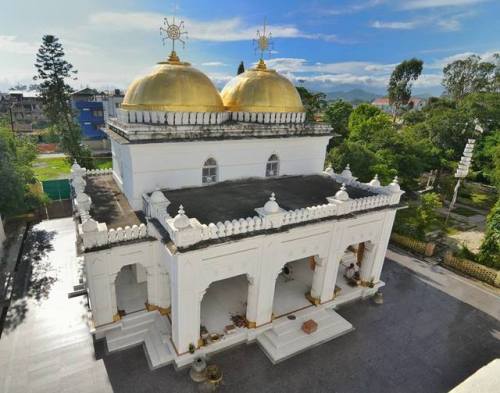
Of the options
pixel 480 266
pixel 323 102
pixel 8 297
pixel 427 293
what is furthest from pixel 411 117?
pixel 8 297

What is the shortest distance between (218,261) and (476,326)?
12.9 meters

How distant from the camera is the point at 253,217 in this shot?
10.9 m

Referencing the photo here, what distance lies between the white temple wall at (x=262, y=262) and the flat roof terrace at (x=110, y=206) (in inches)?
160

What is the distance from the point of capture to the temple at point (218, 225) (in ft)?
35.8

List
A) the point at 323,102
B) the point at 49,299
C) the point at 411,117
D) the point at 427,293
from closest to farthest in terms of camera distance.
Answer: the point at 49,299, the point at 427,293, the point at 411,117, the point at 323,102

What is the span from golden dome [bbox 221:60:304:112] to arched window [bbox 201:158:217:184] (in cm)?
356

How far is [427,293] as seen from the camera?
1666 centimetres

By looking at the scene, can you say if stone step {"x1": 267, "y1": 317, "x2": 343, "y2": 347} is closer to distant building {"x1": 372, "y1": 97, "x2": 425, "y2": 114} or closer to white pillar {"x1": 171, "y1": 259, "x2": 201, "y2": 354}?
white pillar {"x1": 171, "y1": 259, "x2": 201, "y2": 354}

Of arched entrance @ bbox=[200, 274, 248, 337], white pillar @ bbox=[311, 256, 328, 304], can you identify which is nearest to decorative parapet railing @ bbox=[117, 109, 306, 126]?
white pillar @ bbox=[311, 256, 328, 304]

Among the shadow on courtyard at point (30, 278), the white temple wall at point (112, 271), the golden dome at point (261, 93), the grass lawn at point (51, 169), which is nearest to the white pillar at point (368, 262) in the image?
the golden dome at point (261, 93)

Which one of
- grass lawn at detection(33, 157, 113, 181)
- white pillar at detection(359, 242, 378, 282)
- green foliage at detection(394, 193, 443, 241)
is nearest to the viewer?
white pillar at detection(359, 242, 378, 282)

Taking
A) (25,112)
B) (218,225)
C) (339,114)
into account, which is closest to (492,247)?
(218,225)

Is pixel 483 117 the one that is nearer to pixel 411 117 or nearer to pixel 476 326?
pixel 411 117

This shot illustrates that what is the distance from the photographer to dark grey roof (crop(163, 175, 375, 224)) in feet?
40.3
